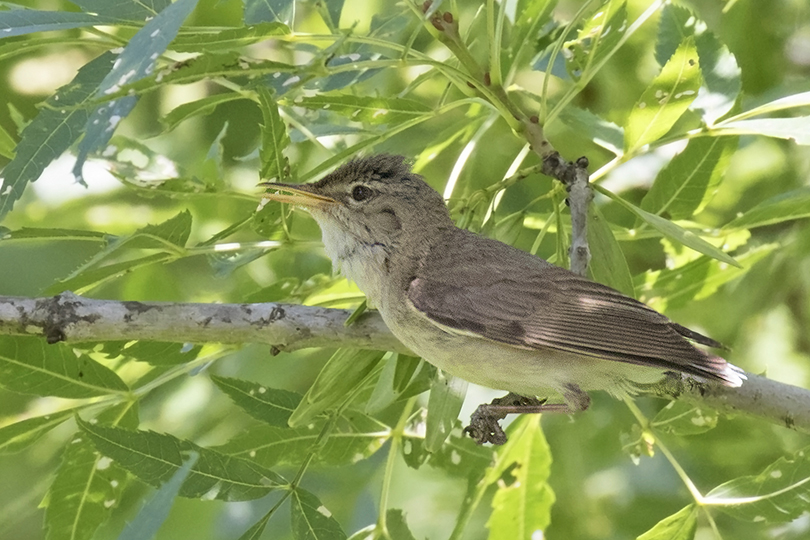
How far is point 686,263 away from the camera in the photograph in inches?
119

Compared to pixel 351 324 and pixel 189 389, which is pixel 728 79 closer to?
pixel 351 324

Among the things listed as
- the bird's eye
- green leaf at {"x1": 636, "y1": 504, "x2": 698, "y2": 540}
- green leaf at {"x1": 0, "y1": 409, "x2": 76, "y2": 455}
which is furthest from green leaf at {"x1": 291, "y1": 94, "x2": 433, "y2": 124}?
green leaf at {"x1": 636, "y1": 504, "x2": 698, "y2": 540}

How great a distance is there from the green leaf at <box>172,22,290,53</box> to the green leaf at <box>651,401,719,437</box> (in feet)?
5.24

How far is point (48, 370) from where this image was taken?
97.3 inches

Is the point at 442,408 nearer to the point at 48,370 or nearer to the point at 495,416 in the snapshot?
the point at 495,416

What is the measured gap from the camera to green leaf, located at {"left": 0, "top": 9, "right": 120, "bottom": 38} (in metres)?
1.98

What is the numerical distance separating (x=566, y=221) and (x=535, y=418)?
25.3 inches

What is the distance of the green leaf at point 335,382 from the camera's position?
2.40 meters

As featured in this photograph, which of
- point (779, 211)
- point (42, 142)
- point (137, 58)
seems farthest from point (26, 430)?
point (779, 211)

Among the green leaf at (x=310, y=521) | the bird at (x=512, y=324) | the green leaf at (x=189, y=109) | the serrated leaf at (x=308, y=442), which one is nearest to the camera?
the green leaf at (x=310, y=521)

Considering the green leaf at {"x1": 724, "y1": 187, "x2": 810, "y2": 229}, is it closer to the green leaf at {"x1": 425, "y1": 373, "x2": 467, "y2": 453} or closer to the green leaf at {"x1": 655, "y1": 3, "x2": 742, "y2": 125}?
the green leaf at {"x1": 655, "y1": 3, "x2": 742, "y2": 125}

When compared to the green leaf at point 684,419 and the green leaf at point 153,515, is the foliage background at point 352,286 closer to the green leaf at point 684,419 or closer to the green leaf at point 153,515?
the green leaf at point 684,419

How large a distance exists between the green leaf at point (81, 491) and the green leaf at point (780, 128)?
202 centimetres

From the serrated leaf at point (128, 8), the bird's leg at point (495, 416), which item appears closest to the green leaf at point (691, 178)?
the bird's leg at point (495, 416)
